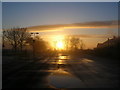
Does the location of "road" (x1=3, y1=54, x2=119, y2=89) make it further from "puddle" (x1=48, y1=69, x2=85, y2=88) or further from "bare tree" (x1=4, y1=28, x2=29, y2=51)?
"bare tree" (x1=4, y1=28, x2=29, y2=51)

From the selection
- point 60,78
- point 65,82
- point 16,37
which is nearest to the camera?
point 65,82

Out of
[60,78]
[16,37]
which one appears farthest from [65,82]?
[16,37]

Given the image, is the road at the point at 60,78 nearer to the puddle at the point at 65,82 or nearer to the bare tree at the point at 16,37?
the puddle at the point at 65,82

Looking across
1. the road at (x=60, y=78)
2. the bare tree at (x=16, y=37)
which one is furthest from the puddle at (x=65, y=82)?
the bare tree at (x=16, y=37)

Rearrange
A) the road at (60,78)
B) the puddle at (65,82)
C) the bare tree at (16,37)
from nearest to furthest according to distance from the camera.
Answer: the puddle at (65,82), the road at (60,78), the bare tree at (16,37)

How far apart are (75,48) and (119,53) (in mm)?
108606

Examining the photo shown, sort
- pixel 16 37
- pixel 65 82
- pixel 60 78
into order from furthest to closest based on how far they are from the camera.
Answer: pixel 16 37 < pixel 60 78 < pixel 65 82

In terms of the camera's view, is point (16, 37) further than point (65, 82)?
Yes

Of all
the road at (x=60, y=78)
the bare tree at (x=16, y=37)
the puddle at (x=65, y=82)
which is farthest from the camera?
the bare tree at (x=16, y=37)

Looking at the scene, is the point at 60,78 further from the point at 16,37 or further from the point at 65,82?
the point at 16,37

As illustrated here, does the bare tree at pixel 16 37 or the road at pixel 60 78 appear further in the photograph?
the bare tree at pixel 16 37

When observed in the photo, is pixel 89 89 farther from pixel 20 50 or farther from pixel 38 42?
pixel 38 42

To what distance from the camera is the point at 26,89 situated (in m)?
10.9

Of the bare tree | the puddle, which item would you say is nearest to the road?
the puddle
